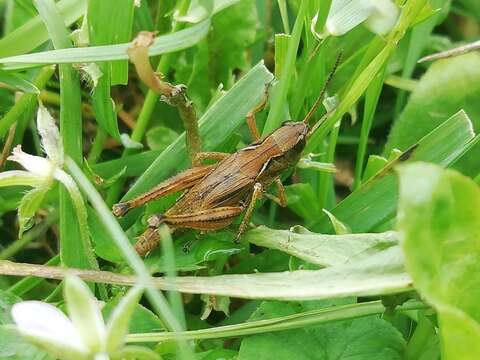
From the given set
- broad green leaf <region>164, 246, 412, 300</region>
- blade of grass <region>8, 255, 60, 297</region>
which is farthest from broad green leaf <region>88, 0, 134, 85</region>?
broad green leaf <region>164, 246, 412, 300</region>

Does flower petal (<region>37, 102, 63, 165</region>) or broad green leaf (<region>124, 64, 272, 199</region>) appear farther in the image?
broad green leaf (<region>124, 64, 272, 199</region>)

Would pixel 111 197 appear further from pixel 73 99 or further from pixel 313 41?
pixel 313 41

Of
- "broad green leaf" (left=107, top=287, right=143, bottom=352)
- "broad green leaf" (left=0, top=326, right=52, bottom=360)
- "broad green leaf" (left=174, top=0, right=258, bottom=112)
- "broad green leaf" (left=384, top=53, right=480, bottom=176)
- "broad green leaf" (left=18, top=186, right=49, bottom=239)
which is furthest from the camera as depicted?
"broad green leaf" (left=174, top=0, right=258, bottom=112)

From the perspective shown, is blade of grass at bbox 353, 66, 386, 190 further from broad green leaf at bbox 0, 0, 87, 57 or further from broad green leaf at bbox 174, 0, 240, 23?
broad green leaf at bbox 0, 0, 87, 57

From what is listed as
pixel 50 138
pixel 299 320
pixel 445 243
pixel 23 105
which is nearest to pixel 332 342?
pixel 299 320

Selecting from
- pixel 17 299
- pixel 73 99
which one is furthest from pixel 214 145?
pixel 17 299

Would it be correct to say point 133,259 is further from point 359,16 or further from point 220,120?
point 359,16
